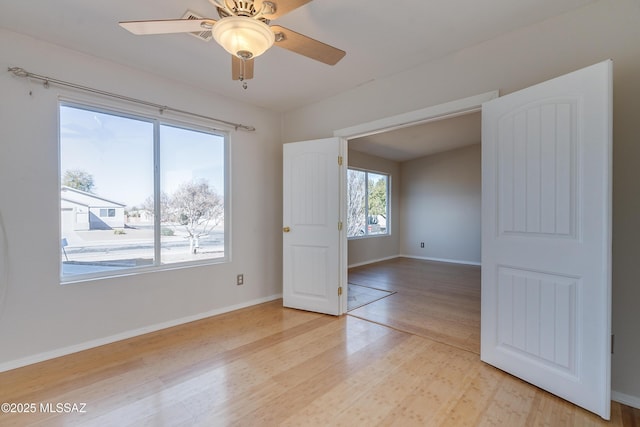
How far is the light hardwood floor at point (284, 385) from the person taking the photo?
1.64m

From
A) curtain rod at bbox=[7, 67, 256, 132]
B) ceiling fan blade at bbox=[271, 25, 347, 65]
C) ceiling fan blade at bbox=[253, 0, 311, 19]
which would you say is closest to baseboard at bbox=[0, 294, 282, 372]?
curtain rod at bbox=[7, 67, 256, 132]

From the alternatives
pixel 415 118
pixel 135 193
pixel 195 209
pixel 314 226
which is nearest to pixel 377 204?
pixel 314 226

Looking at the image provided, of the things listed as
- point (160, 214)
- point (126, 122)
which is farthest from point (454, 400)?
point (126, 122)

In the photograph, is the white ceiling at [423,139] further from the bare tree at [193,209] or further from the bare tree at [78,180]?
the bare tree at [78,180]

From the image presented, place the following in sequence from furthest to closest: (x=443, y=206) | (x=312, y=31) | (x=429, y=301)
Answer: (x=443, y=206) → (x=429, y=301) → (x=312, y=31)

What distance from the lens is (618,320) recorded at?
5.88ft

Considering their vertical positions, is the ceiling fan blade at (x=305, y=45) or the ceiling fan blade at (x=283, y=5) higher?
the ceiling fan blade at (x=283, y=5)

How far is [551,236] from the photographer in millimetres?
1815

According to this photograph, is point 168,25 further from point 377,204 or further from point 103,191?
point 377,204

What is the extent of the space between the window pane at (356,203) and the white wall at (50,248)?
3529mm

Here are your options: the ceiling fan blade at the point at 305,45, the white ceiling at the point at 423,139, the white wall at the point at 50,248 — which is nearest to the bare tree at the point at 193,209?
the white wall at the point at 50,248

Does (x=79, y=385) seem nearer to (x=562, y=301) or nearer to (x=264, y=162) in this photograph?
(x=264, y=162)

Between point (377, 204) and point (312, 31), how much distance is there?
522 centimetres

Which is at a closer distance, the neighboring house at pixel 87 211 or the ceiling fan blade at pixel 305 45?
the ceiling fan blade at pixel 305 45
